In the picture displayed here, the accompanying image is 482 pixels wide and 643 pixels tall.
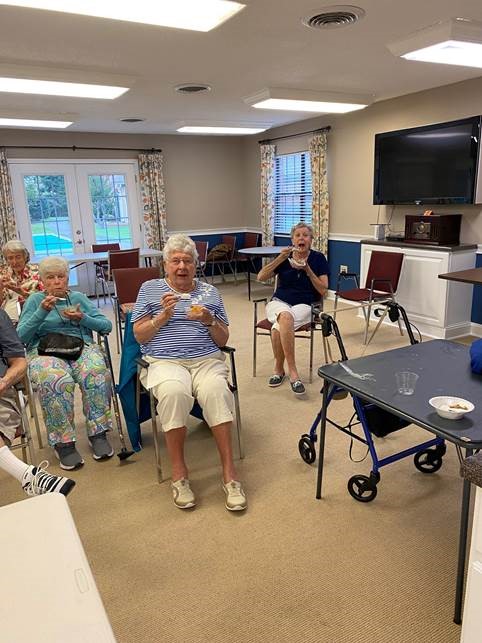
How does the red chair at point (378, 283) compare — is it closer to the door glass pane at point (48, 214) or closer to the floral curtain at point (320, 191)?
the floral curtain at point (320, 191)

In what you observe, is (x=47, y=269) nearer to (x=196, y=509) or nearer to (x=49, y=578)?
(x=196, y=509)

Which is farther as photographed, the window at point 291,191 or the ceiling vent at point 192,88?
the window at point 291,191

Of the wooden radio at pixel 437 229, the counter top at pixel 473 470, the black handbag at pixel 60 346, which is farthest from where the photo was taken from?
the wooden radio at pixel 437 229

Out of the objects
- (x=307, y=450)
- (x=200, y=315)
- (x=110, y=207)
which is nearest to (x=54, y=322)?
(x=200, y=315)

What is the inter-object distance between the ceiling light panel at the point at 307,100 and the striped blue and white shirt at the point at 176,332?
8.71 feet

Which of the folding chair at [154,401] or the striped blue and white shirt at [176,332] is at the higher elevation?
the striped blue and white shirt at [176,332]

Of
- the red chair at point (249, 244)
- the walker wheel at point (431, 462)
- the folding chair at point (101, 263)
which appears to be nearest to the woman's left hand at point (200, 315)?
the walker wheel at point (431, 462)

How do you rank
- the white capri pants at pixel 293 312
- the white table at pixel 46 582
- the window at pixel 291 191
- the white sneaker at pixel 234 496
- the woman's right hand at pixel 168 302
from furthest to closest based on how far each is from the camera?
the window at pixel 291 191, the white capri pants at pixel 293 312, the woman's right hand at pixel 168 302, the white sneaker at pixel 234 496, the white table at pixel 46 582

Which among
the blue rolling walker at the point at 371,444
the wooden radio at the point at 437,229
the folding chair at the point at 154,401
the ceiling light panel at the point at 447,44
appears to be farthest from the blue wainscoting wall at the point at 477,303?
the folding chair at the point at 154,401

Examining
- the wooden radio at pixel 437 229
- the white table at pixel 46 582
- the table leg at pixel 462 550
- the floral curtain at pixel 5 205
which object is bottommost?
the table leg at pixel 462 550

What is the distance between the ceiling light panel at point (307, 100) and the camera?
14.2ft

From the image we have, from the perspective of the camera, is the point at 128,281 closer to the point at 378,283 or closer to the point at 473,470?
the point at 378,283

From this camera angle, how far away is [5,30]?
2.70 m

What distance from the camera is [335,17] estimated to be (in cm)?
267
